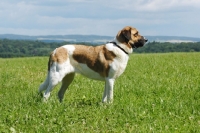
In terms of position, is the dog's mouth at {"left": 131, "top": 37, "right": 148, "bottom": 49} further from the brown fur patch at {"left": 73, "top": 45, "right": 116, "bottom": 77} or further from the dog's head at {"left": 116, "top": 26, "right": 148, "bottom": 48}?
the brown fur patch at {"left": 73, "top": 45, "right": 116, "bottom": 77}

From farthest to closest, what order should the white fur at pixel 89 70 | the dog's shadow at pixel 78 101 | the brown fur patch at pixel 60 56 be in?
the brown fur patch at pixel 60 56
the white fur at pixel 89 70
the dog's shadow at pixel 78 101

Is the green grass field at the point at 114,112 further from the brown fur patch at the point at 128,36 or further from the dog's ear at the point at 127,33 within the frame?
the dog's ear at the point at 127,33

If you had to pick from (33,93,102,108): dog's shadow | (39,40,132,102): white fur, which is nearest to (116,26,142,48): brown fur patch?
(39,40,132,102): white fur

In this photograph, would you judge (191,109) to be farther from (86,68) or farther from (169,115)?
(86,68)

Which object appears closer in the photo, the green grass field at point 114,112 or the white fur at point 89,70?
the green grass field at point 114,112

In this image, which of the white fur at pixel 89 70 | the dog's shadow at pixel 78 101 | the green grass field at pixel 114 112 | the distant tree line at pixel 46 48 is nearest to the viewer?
the green grass field at pixel 114 112

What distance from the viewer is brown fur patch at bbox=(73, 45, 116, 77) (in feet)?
31.6

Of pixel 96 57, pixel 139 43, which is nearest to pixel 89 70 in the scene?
pixel 96 57

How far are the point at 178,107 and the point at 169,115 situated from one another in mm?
527

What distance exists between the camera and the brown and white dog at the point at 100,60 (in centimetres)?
962

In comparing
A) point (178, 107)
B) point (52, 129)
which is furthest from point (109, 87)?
point (52, 129)

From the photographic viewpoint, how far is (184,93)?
401 inches

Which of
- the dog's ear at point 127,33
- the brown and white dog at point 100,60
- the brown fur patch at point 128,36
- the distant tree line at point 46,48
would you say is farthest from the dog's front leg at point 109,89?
the distant tree line at point 46,48

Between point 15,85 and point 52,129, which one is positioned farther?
point 15,85
